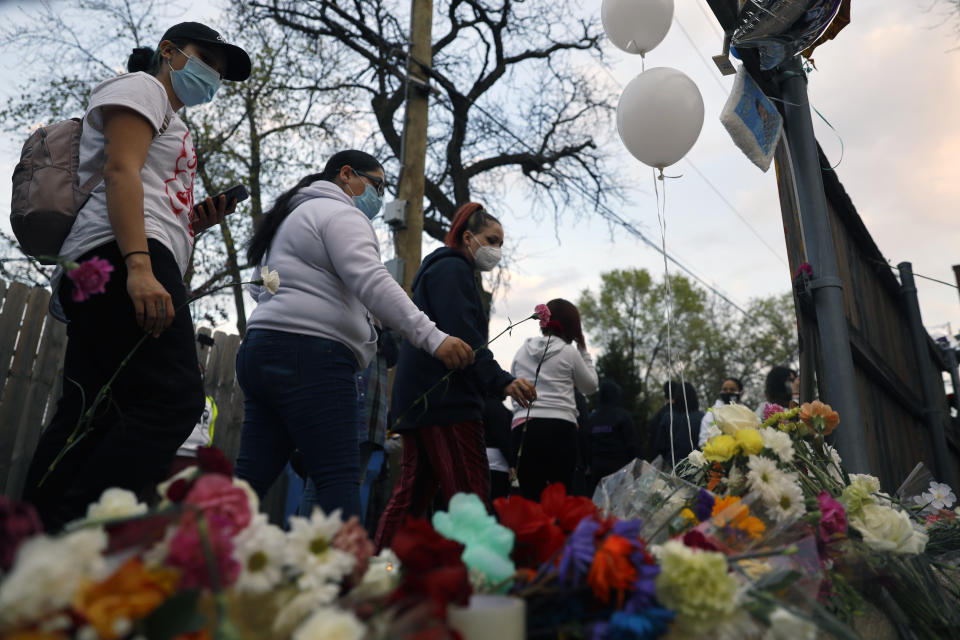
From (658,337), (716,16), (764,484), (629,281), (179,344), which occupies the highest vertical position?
(629,281)

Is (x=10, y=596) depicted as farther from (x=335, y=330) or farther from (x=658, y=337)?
(x=658, y=337)

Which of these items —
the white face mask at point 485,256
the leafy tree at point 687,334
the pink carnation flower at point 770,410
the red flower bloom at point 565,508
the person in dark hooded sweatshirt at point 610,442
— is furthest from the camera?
the leafy tree at point 687,334

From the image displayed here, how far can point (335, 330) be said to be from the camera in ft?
7.41

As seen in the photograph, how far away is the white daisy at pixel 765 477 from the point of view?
1.36 metres

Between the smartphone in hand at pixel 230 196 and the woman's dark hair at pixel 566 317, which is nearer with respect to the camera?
the smartphone in hand at pixel 230 196

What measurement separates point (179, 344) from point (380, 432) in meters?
2.78

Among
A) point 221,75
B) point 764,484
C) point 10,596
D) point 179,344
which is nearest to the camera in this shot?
point 10,596

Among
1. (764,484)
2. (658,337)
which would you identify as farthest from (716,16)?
(658,337)

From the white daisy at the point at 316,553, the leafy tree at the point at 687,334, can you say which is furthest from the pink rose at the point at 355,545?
the leafy tree at the point at 687,334

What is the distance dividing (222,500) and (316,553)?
4.4 inches

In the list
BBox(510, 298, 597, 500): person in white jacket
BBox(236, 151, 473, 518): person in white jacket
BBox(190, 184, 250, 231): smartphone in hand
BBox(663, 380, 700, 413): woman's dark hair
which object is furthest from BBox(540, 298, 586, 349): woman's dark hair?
BBox(190, 184, 250, 231): smartphone in hand

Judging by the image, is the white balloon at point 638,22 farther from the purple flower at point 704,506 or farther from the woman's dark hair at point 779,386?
the purple flower at point 704,506

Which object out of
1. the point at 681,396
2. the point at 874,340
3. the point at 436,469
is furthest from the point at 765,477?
the point at 681,396

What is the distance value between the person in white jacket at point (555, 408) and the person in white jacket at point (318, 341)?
193 centimetres
